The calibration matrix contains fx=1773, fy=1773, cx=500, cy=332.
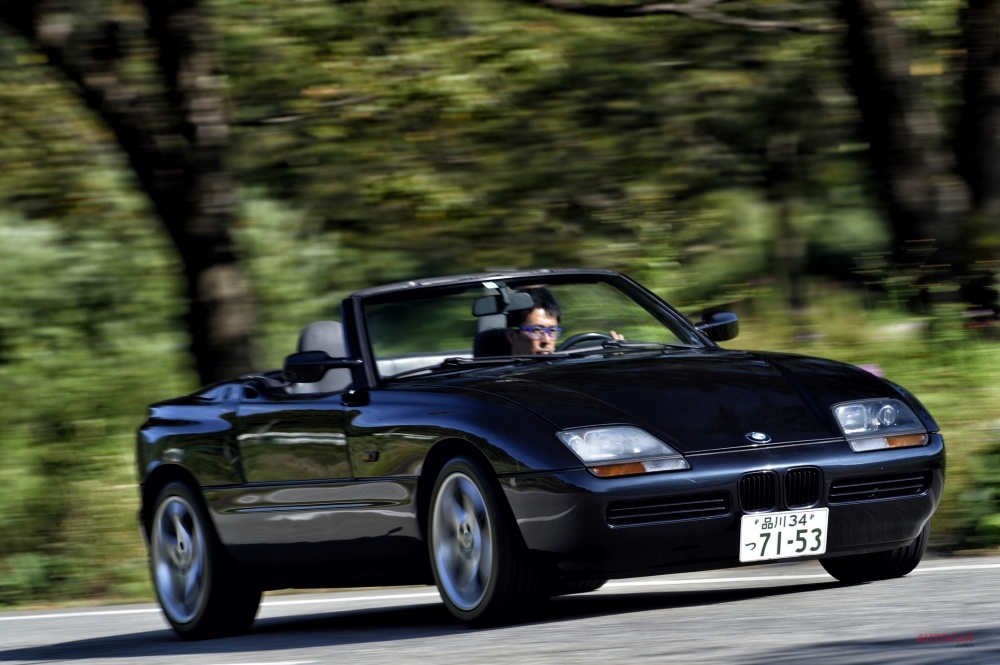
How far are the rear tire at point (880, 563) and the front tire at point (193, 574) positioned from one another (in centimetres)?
258

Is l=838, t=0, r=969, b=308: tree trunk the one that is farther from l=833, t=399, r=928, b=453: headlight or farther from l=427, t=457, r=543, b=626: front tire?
l=427, t=457, r=543, b=626: front tire

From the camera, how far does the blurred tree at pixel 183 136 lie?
11.8 meters

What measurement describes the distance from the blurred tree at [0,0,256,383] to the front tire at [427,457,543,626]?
573cm

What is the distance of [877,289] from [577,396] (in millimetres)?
5951

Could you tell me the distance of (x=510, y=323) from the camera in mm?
7457

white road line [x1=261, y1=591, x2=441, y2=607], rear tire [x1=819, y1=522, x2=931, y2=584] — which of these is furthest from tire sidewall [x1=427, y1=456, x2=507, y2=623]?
white road line [x1=261, y1=591, x2=441, y2=607]

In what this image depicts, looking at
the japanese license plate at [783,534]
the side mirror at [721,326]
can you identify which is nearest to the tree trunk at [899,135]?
the side mirror at [721,326]

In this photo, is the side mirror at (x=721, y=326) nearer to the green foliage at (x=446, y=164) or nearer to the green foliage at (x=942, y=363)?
the green foliage at (x=942, y=363)

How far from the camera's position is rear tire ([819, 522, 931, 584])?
22.3ft

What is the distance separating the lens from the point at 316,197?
15.6 m

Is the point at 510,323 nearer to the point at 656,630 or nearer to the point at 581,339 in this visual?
the point at 581,339

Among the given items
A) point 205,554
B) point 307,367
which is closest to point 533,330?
point 307,367

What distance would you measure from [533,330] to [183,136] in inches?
200

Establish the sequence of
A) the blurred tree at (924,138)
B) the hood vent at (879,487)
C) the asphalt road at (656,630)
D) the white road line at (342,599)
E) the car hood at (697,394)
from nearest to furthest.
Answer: the asphalt road at (656,630), the car hood at (697,394), the hood vent at (879,487), the white road line at (342,599), the blurred tree at (924,138)
